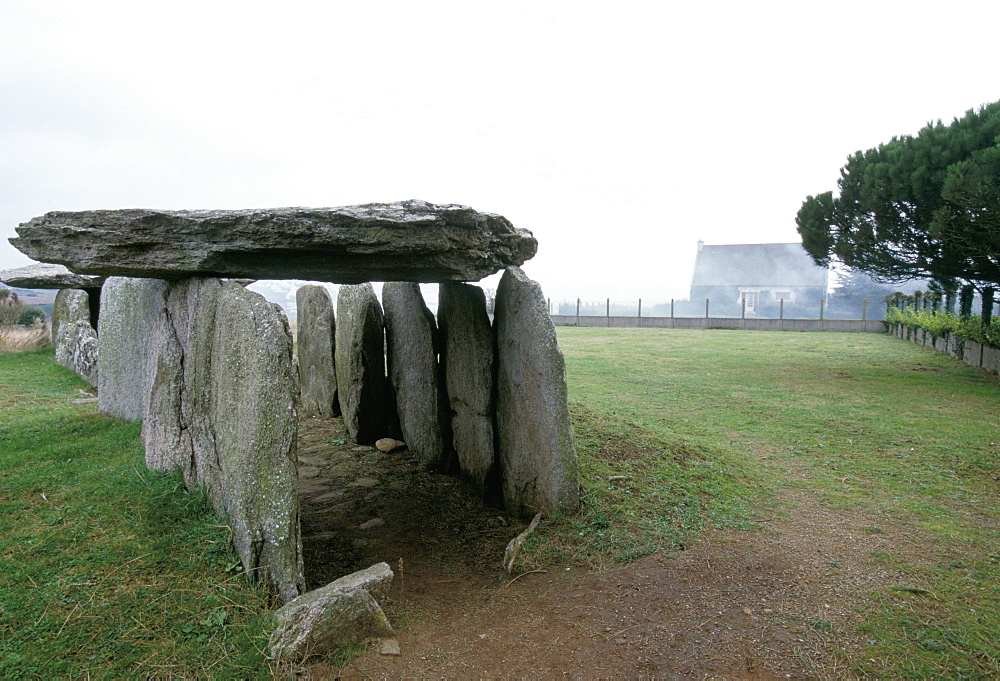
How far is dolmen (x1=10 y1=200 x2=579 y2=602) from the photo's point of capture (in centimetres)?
371

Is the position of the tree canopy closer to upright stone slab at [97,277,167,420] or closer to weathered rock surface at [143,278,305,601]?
weathered rock surface at [143,278,305,601]

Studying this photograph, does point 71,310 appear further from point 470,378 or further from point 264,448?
point 264,448

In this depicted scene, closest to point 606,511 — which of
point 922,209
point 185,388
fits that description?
point 185,388

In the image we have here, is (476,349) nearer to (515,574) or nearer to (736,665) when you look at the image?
(515,574)

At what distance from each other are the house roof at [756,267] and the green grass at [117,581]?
3805cm

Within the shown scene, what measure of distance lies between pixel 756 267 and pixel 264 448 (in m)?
40.6

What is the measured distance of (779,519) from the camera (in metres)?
5.00

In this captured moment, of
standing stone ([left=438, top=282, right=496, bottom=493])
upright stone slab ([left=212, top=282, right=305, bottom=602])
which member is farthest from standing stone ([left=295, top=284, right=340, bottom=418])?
upright stone slab ([left=212, top=282, right=305, bottom=602])

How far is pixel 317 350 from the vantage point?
823 cm

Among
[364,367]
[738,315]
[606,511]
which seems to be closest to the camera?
[606,511]

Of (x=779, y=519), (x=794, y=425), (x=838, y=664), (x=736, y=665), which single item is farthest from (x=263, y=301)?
(x=794, y=425)

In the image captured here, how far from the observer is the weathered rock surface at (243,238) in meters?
4.16

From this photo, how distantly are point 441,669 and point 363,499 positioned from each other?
2.70 m

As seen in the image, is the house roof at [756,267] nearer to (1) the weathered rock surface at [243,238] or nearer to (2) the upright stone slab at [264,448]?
(1) the weathered rock surface at [243,238]
